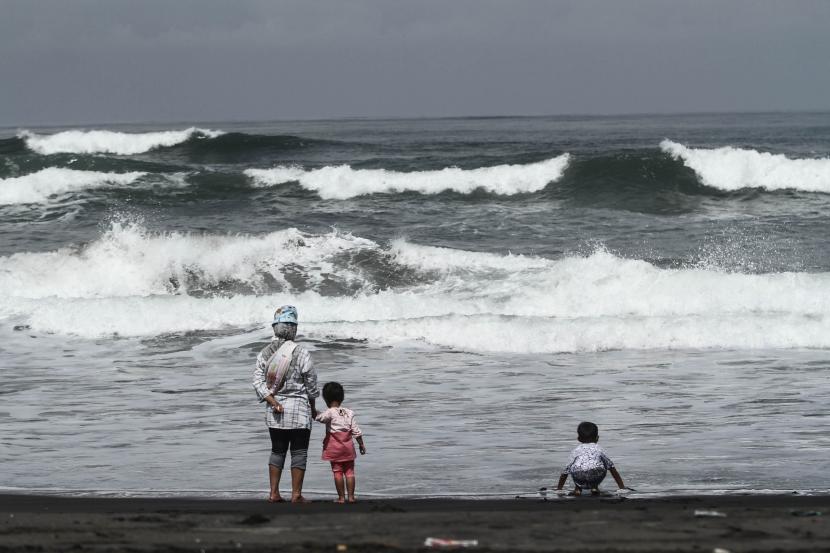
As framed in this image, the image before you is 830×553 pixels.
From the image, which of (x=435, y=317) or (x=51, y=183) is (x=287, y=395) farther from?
(x=51, y=183)

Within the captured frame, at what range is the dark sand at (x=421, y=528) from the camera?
4.95 m

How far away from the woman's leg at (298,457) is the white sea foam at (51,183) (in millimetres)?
24944

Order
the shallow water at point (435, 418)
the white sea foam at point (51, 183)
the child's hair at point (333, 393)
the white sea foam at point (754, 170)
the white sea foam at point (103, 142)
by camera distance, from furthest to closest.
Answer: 1. the white sea foam at point (103, 142)
2. the white sea foam at point (754, 170)
3. the white sea foam at point (51, 183)
4. the shallow water at point (435, 418)
5. the child's hair at point (333, 393)

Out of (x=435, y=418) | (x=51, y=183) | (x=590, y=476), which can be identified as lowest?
(x=435, y=418)

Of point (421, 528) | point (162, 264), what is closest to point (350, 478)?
point (421, 528)

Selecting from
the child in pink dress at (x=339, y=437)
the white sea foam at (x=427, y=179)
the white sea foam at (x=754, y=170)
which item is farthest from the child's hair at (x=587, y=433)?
the white sea foam at (x=754, y=170)

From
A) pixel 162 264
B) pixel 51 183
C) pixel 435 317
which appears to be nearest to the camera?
pixel 435 317

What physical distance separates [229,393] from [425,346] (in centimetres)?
357

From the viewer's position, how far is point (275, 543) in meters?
5.03

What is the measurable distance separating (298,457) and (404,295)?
1113cm

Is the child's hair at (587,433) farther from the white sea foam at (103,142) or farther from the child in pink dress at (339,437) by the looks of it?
the white sea foam at (103,142)

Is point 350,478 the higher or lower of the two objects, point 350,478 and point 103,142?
the lower

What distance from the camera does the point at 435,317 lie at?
15.5 meters

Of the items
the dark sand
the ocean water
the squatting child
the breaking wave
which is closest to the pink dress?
the dark sand
